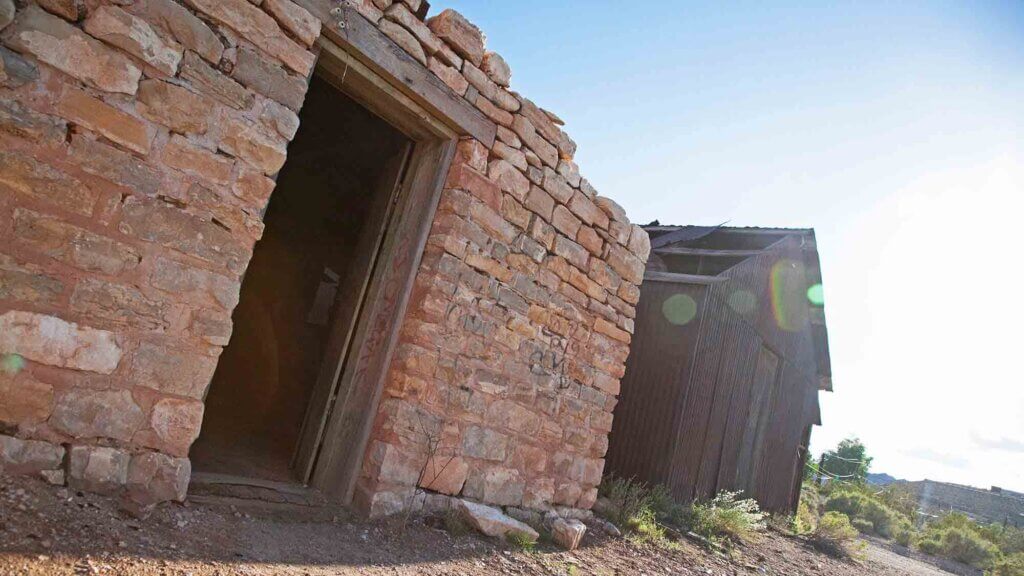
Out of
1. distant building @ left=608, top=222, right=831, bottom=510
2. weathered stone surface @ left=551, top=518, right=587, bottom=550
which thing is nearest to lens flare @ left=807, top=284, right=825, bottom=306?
distant building @ left=608, top=222, right=831, bottom=510

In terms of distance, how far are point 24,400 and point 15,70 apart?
1.31 metres

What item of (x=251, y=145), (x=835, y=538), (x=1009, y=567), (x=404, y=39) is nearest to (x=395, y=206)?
(x=404, y=39)

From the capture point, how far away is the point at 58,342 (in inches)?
92.2

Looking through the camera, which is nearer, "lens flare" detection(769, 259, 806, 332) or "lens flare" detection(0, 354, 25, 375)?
"lens flare" detection(0, 354, 25, 375)

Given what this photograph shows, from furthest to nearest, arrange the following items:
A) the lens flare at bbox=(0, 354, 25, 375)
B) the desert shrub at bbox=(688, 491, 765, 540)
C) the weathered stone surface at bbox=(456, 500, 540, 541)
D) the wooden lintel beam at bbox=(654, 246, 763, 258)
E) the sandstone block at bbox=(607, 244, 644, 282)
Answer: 1. the wooden lintel beam at bbox=(654, 246, 763, 258)
2. the desert shrub at bbox=(688, 491, 765, 540)
3. the sandstone block at bbox=(607, 244, 644, 282)
4. the weathered stone surface at bbox=(456, 500, 540, 541)
5. the lens flare at bbox=(0, 354, 25, 375)

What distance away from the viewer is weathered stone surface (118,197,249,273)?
251cm

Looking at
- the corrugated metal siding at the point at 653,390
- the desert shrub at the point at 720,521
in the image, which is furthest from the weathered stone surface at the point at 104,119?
the desert shrub at the point at 720,521

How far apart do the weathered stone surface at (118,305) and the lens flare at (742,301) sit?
748 cm

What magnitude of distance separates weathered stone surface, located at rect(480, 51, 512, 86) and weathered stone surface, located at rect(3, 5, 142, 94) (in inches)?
85.5

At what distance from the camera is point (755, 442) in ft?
33.1

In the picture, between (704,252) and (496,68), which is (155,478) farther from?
(704,252)

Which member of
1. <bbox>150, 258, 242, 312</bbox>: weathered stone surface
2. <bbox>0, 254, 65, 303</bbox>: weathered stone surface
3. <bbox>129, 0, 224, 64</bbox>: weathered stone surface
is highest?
<bbox>129, 0, 224, 64</bbox>: weathered stone surface

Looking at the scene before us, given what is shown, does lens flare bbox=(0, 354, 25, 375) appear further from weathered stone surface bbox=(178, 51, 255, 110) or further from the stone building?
weathered stone surface bbox=(178, 51, 255, 110)

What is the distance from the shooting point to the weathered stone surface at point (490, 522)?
3869mm
